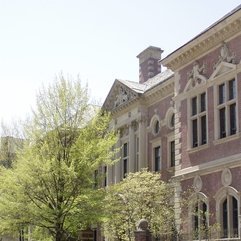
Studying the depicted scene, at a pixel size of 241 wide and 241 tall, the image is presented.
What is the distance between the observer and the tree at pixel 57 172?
25266 millimetres

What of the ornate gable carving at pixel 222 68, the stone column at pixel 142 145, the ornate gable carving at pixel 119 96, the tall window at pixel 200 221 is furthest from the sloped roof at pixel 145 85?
the tall window at pixel 200 221

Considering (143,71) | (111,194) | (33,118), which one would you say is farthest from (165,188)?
(143,71)

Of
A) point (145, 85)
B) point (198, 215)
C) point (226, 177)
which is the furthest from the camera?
point (145, 85)

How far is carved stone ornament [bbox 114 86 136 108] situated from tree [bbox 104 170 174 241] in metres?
7.49

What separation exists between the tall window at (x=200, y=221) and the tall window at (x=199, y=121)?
2.82m

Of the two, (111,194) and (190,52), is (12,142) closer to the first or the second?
(111,194)

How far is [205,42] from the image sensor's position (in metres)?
25.3

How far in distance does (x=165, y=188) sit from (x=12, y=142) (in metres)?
15.9

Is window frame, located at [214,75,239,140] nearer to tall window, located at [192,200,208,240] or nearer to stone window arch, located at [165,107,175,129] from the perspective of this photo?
tall window, located at [192,200,208,240]

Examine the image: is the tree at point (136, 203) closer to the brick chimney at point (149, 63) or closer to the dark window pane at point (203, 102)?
the dark window pane at point (203, 102)

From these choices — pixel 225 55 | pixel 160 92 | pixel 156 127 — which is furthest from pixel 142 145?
pixel 225 55

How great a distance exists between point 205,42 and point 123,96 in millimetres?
12206

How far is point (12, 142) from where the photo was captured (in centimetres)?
4062

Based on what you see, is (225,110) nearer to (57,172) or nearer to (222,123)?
(222,123)
